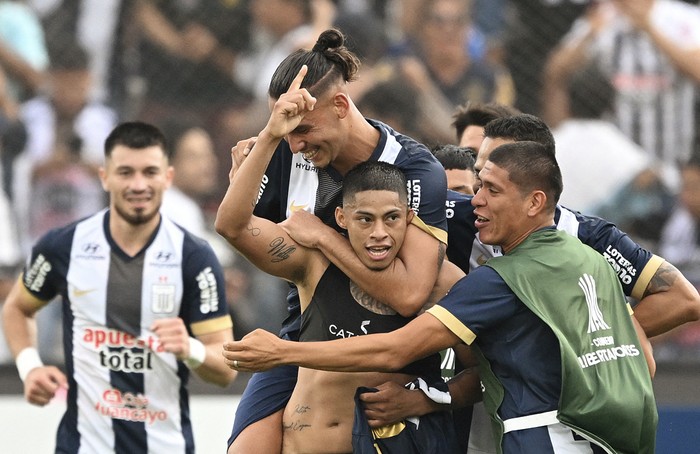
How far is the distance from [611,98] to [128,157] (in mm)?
3659

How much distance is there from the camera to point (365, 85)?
27.2 feet

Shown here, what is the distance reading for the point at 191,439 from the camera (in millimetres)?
6078

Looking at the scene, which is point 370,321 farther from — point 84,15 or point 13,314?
point 84,15

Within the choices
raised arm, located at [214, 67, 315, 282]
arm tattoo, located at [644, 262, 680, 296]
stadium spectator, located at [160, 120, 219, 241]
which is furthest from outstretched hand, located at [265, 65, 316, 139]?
stadium spectator, located at [160, 120, 219, 241]

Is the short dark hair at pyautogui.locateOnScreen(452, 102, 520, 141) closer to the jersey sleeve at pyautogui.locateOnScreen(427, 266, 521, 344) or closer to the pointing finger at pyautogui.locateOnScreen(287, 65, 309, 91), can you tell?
the pointing finger at pyautogui.locateOnScreen(287, 65, 309, 91)

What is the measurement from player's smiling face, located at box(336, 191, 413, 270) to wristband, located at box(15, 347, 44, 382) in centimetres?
224

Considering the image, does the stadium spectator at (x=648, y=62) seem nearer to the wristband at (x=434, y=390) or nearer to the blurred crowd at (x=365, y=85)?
the blurred crowd at (x=365, y=85)

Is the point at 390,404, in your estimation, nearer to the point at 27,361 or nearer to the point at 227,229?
the point at 227,229

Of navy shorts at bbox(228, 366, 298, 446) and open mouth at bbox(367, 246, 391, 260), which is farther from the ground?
open mouth at bbox(367, 246, 391, 260)

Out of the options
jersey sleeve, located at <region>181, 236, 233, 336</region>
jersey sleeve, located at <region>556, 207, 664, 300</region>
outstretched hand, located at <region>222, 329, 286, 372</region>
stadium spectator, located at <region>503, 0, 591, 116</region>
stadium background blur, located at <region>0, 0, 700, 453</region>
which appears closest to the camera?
outstretched hand, located at <region>222, 329, 286, 372</region>

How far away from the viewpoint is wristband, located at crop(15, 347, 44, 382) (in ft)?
19.3

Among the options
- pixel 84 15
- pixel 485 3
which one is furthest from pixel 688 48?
pixel 84 15

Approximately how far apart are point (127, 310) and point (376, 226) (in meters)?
2.14

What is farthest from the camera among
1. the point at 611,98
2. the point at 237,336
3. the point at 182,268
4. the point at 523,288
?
the point at 611,98
